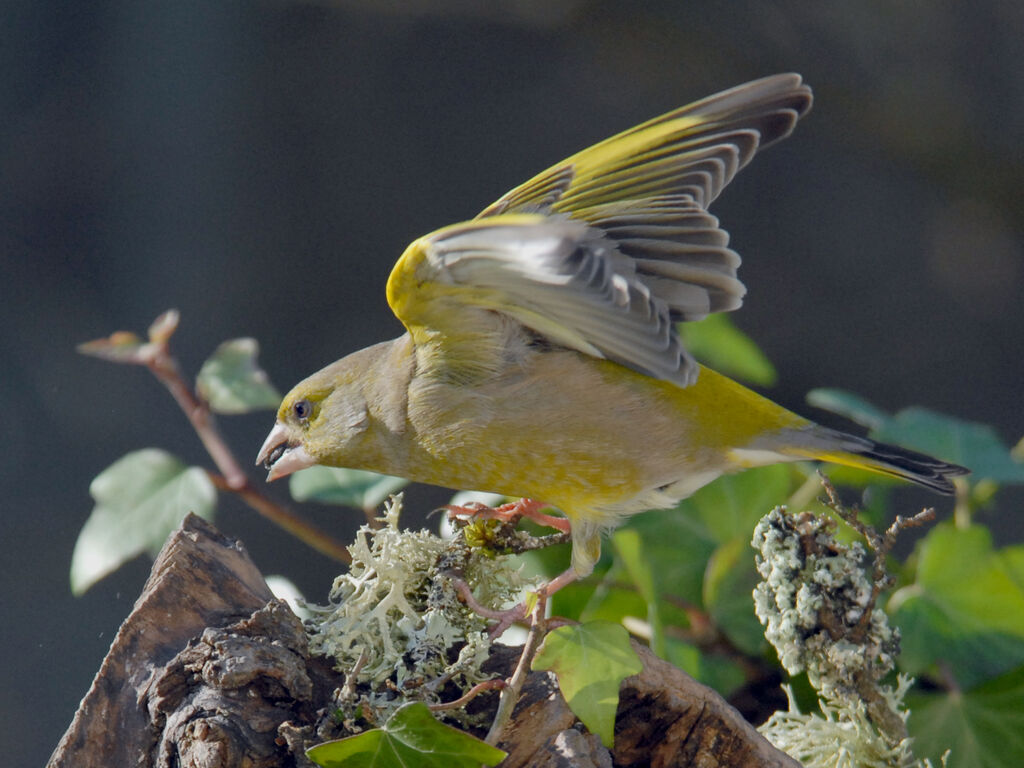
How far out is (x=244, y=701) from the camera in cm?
72

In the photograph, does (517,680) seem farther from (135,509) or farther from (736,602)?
(135,509)

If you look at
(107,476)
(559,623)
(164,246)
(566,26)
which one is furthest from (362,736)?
(566,26)

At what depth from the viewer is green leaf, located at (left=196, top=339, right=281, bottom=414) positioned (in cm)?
111

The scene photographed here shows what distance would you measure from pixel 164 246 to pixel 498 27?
37.3 inches

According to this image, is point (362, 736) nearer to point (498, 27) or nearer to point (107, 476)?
point (107, 476)

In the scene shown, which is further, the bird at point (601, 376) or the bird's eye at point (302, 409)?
the bird's eye at point (302, 409)

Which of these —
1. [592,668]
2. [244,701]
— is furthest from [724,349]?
[244,701]

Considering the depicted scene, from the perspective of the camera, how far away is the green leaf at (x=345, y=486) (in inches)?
44.1

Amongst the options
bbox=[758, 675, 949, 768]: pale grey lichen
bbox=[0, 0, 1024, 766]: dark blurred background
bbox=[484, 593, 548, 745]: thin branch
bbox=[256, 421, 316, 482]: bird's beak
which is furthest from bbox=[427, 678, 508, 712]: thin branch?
bbox=[0, 0, 1024, 766]: dark blurred background

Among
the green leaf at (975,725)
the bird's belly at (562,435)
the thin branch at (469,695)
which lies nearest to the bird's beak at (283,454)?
the bird's belly at (562,435)

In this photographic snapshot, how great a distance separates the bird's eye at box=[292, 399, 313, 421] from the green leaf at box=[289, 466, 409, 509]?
0.09 m

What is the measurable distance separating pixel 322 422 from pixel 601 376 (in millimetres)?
304

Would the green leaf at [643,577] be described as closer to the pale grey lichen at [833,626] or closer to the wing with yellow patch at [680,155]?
the pale grey lichen at [833,626]

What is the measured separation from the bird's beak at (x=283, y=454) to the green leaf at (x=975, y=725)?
67 cm
